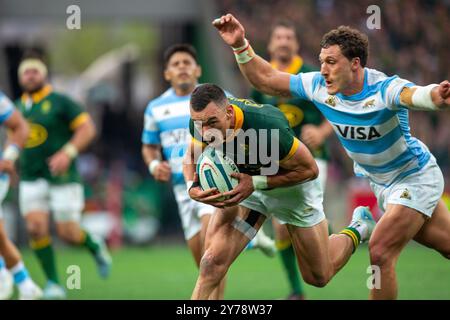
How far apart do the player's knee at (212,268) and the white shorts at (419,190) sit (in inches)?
54.5

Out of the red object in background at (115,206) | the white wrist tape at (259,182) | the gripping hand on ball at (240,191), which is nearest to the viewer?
the gripping hand on ball at (240,191)

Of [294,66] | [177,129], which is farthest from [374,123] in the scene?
[294,66]

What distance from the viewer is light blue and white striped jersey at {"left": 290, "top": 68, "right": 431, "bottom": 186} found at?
615 centimetres

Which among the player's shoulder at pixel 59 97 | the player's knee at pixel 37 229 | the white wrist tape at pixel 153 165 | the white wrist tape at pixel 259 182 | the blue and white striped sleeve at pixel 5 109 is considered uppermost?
the blue and white striped sleeve at pixel 5 109

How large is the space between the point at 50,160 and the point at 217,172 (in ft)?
14.7

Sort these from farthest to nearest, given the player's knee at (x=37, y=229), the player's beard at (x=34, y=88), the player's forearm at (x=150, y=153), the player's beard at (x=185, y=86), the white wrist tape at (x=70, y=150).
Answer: the player's beard at (x=34, y=88) < the white wrist tape at (x=70, y=150) < the player's knee at (x=37, y=229) < the player's forearm at (x=150, y=153) < the player's beard at (x=185, y=86)

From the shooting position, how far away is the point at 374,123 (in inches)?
243

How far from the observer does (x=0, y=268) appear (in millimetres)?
8594

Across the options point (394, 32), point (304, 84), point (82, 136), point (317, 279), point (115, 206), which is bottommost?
point (115, 206)

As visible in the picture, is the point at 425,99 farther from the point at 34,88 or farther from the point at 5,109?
the point at 34,88

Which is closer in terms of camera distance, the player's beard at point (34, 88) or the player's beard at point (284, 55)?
the player's beard at point (284, 55)

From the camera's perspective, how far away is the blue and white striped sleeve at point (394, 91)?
19.5ft

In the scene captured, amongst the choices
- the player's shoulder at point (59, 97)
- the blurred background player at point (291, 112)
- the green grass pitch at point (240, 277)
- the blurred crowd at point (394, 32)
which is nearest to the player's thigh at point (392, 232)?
the green grass pitch at point (240, 277)

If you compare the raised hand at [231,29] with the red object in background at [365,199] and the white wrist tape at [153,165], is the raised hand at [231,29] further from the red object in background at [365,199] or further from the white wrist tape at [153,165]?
the red object in background at [365,199]
